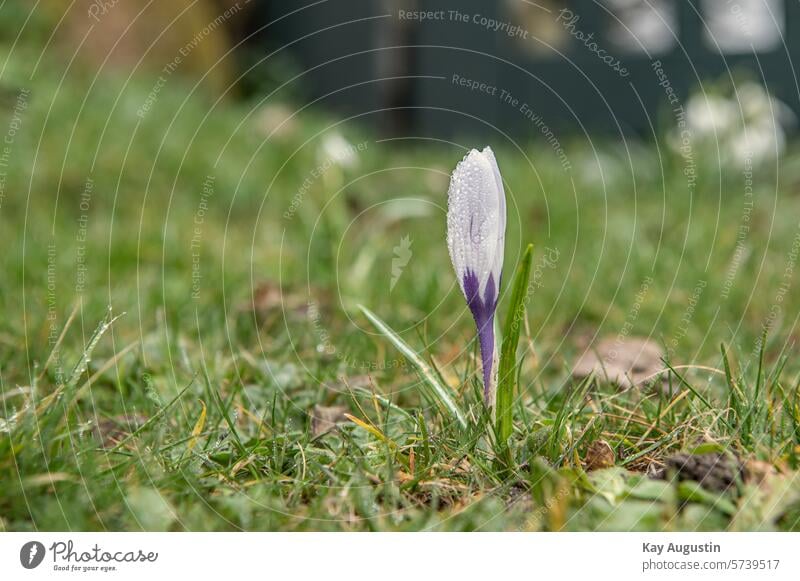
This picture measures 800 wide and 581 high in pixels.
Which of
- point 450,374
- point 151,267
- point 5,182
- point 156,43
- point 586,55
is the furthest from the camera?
point 586,55

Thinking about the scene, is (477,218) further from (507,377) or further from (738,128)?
(738,128)

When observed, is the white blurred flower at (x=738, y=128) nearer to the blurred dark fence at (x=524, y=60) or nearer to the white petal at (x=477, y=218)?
the blurred dark fence at (x=524, y=60)

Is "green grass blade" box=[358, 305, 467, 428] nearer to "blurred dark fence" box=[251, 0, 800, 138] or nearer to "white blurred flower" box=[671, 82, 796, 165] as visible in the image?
"white blurred flower" box=[671, 82, 796, 165]

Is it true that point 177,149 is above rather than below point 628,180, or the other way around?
above

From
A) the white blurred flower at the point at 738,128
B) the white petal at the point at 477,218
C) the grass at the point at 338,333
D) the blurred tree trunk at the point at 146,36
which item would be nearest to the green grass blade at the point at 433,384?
the grass at the point at 338,333

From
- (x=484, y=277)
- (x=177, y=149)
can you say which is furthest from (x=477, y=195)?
(x=177, y=149)
